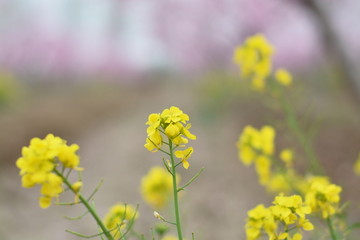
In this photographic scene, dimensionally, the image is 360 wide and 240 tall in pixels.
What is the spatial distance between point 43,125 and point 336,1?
666cm

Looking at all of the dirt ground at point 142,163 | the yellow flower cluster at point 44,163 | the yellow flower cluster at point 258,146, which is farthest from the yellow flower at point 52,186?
the dirt ground at point 142,163

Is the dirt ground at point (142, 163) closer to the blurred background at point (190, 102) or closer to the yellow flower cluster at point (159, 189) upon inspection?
the blurred background at point (190, 102)

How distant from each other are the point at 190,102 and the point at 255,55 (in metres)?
9.31

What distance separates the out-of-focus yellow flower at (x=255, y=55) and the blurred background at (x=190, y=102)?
25 centimetres

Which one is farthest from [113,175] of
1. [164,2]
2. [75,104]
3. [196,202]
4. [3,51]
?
[3,51]

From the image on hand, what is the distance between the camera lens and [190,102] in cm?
1141

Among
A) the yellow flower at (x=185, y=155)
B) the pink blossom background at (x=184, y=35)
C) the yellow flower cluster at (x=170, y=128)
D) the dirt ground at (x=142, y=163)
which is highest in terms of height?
the pink blossom background at (x=184, y=35)

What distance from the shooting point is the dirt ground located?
16.7 feet

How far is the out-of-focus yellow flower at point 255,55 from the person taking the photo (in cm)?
206

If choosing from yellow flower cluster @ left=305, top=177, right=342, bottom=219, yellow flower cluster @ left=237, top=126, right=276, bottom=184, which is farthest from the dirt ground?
yellow flower cluster @ left=305, top=177, right=342, bottom=219

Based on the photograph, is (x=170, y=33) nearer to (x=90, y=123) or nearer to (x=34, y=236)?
(x=90, y=123)

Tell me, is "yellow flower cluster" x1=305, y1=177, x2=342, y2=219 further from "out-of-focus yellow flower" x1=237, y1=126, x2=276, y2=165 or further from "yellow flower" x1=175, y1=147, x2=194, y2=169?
"out-of-focus yellow flower" x1=237, y1=126, x2=276, y2=165

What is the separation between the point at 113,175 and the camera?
6.93 metres

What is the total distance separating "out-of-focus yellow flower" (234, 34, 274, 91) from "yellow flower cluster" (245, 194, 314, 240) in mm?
1002
